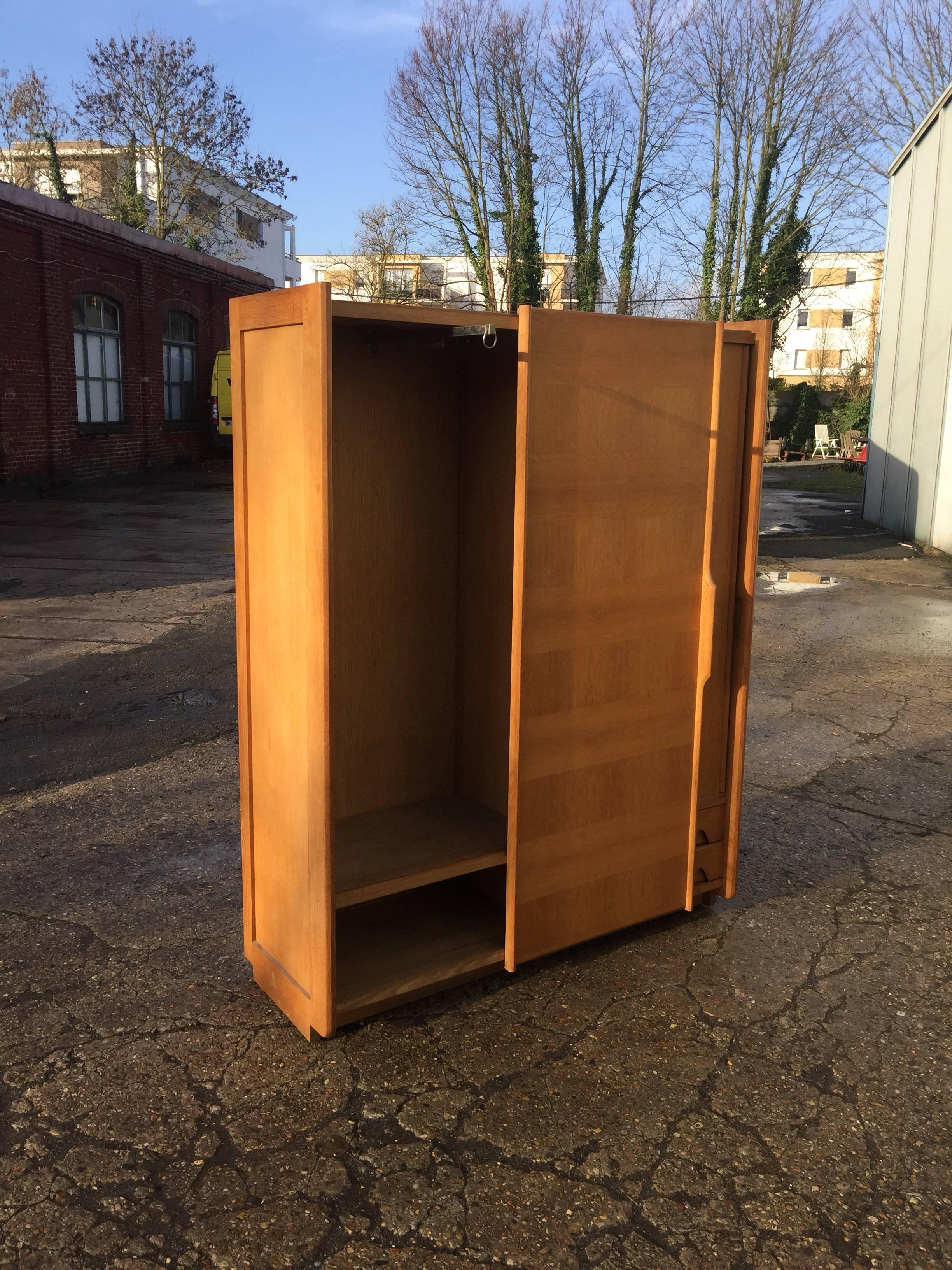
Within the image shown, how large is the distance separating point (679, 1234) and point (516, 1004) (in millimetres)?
1026

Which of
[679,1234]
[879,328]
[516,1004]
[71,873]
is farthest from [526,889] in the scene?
[879,328]

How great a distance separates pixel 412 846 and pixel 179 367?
22665mm

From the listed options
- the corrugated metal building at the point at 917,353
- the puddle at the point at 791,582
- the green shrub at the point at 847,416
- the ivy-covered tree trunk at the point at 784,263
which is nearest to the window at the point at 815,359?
the green shrub at the point at 847,416

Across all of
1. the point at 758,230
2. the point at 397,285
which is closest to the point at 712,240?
the point at 758,230

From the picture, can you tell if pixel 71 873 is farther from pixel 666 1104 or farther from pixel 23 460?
pixel 23 460

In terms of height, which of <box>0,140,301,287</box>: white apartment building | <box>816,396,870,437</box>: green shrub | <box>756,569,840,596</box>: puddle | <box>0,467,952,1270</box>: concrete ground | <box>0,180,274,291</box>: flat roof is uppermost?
<box>0,140,301,287</box>: white apartment building

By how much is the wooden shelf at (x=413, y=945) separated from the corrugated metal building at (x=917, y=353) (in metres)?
12.3

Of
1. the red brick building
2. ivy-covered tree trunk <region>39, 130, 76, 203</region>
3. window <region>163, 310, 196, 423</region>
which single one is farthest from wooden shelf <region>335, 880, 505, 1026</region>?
ivy-covered tree trunk <region>39, 130, 76, 203</region>

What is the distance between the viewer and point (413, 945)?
3451mm

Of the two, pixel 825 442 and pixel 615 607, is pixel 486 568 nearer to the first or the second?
pixel 615 607

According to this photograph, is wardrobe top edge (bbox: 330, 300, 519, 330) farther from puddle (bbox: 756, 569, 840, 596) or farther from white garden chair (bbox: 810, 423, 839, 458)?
white garden chair (bbox: 810, 423, 839, 458)

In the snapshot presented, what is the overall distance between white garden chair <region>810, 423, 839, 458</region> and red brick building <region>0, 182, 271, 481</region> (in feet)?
64.2

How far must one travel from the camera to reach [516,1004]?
3.26 meters

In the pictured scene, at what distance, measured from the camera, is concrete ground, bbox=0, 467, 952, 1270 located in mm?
2318
